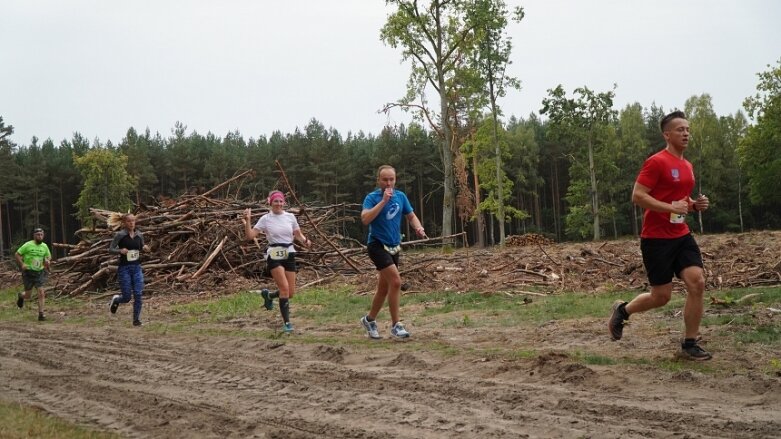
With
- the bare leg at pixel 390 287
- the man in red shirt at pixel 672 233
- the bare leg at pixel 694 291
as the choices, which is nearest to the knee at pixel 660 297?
the man in red shirt at pixel 672 233

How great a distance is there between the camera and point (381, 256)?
7902 mm

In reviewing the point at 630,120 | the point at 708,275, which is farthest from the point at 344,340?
the point at 630,120

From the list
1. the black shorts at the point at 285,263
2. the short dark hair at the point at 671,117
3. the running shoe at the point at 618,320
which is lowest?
the running shoe at the point at 618,320

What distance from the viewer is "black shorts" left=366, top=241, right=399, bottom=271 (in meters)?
7.89

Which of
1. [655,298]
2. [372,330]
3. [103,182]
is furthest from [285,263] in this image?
[103,182]

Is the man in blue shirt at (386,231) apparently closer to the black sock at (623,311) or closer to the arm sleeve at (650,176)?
the black sock at (623,311)

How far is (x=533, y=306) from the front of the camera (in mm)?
10664

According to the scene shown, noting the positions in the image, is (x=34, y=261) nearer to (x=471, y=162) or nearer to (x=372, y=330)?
(x=372, y=330)

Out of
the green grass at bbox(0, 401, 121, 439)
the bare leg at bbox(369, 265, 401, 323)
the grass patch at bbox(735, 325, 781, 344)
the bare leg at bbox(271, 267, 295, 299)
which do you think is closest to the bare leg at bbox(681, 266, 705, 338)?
the grass patch at bbox(735, 325, 781, 344)

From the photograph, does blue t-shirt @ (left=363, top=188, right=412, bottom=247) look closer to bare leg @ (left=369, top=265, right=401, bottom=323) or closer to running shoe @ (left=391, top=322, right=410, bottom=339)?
bare leg @ (left=369, top=265, right=401, bottom=323)

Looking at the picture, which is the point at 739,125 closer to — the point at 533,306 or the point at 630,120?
the point at 630,120

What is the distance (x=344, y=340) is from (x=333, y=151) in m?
60.3

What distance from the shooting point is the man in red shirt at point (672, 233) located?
5.64 meters

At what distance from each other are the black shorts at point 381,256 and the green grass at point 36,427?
3.91 metres
